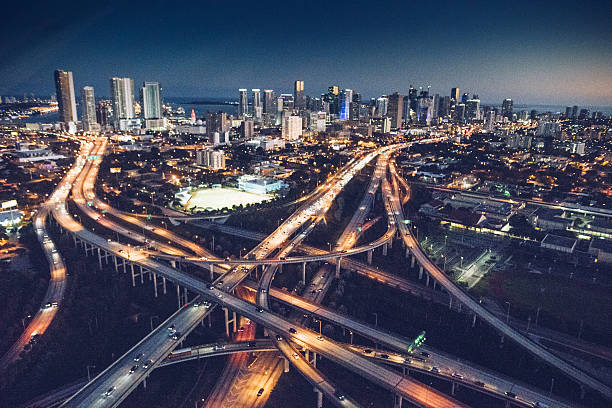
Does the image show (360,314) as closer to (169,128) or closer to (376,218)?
(376,218)

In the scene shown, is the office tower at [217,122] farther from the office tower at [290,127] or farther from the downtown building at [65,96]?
the downtown building at [65,96]

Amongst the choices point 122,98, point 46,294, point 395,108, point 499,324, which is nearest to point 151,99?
point 122,98

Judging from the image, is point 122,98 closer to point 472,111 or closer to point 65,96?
point 65,96

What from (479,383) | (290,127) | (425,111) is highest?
(425,111)

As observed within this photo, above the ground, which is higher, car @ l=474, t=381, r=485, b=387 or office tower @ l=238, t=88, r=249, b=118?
office tower @ l=238, t=88, r=249, b=118

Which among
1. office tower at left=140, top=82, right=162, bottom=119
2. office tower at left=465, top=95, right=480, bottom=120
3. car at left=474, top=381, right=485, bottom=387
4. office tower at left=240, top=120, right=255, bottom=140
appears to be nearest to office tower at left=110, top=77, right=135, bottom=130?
Answer: office tower at left=140, top=82, right=162, bottom=119

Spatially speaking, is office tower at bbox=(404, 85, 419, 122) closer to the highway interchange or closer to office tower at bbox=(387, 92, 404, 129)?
office tower at bbox=(387, 92, 404, 129)

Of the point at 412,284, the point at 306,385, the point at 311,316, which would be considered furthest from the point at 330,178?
the point at 306,385

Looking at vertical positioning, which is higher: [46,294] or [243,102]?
[243,102]
